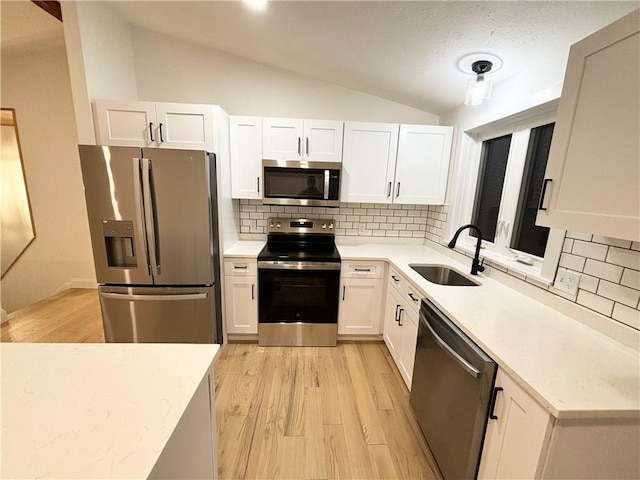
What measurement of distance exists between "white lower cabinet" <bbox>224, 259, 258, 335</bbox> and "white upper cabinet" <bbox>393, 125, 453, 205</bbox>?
1.56m

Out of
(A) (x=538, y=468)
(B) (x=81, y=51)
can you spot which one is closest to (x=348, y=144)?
(B) (x=81, y=51)

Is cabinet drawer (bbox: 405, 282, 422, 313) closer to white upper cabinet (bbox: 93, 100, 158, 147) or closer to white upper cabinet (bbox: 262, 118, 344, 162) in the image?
white upper cabinet (bbox: 262, 118, 344, 162)

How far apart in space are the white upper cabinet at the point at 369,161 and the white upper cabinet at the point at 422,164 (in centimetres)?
9

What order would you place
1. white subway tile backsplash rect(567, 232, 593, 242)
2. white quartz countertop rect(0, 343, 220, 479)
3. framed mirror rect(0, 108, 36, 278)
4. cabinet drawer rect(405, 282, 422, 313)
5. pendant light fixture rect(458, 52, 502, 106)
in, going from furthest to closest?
framed mirror rect(0, 108, 36, 278) → cabinet drawer rect(405, 282, 422, 313) → pendant light fixture rect(458, 52, 502, 106) → white subway tile backsplash rect(567, 232, 593, 242) → white quartz countertop rect(0, 343, 220, 479)

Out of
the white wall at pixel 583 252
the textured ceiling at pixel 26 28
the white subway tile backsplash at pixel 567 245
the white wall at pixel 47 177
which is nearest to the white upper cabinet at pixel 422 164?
the white wall at pixel 583 252

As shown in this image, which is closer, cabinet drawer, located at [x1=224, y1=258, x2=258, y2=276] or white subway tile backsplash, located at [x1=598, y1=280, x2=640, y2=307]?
white subway tile backsplash, located at [x1=598, y1=280, x2=640, y2=307]

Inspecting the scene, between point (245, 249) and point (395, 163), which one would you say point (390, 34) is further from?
point (245, 249)

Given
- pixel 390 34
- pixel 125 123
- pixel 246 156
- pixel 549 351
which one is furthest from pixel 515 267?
pixel 125 123

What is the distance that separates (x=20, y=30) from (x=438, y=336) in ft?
15.8

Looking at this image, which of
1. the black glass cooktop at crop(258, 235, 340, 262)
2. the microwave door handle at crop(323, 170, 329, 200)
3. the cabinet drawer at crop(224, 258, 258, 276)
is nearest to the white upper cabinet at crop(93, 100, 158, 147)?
the cabinet drawer at crop(224, 258, 258, 276)

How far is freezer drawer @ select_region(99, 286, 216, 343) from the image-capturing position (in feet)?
6.84

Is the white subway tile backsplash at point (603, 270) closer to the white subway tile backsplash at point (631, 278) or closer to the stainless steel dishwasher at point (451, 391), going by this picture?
the white subway tile backsplash at point (631, 278)

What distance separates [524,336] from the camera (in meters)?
1.14

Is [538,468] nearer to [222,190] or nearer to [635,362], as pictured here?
[635,362]
